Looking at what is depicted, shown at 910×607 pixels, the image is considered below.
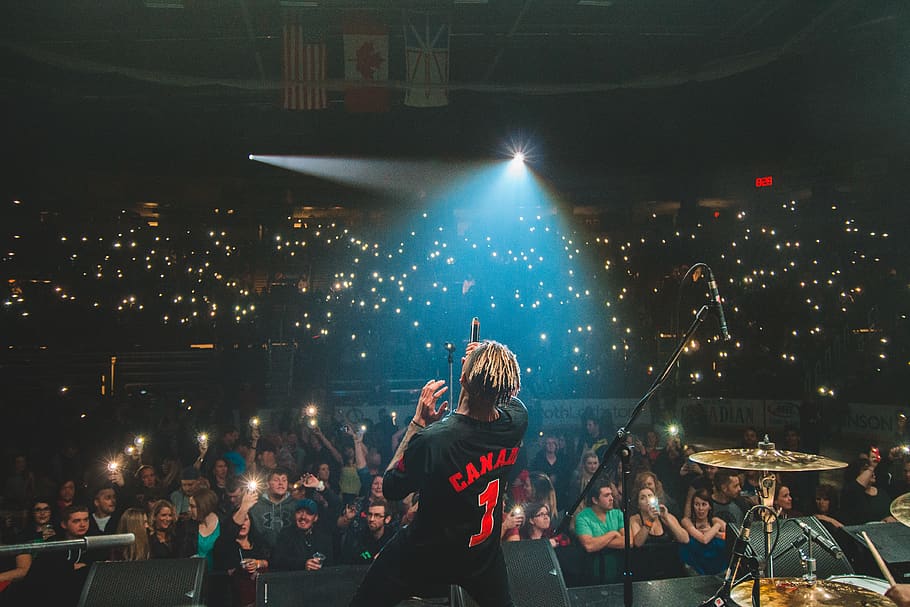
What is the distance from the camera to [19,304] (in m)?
9.03

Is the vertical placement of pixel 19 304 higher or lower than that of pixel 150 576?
higher

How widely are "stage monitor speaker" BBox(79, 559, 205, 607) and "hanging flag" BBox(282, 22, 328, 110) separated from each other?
528 centimetres

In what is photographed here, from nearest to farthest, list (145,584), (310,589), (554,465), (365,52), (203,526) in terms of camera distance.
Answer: (145,584) < (310,589) < (203,526) < (554,465) < (365,52)

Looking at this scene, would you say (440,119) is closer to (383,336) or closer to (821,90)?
(383,336)

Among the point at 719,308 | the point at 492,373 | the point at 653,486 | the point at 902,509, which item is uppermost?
the point at 719,308

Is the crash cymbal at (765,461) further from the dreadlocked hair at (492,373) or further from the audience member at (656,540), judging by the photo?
the audience member at (656,540)

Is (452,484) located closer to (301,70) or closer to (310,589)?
(310,589)

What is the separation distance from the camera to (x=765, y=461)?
342 cm

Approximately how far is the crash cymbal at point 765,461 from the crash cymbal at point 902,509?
47 centimetres

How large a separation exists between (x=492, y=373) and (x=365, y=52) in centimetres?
586

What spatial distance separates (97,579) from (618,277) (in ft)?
27.6

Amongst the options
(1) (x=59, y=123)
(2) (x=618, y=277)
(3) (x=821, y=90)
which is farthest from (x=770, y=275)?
(1) (x=59, y=123)

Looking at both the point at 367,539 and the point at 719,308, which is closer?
the point at 719,308

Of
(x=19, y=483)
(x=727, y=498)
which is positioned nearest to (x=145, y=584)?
(x=19, y=483)
